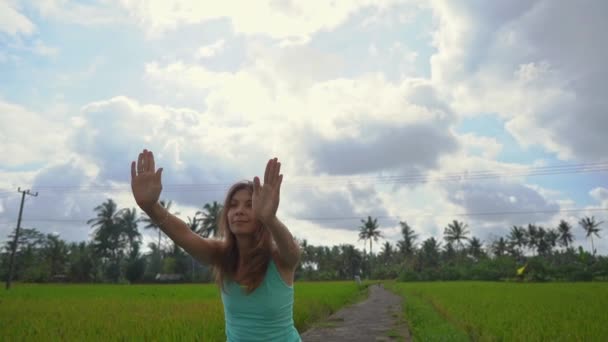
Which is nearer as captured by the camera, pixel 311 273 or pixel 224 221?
pixel 224 221

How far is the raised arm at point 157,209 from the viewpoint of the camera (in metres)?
1.66

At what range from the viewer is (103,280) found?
42.3 meters

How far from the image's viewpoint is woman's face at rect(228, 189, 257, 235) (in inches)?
67.1

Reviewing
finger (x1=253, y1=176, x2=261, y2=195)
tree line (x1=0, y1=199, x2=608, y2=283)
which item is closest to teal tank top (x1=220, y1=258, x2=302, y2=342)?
finger (x1=253, y1=176, x2=261, y2=195)

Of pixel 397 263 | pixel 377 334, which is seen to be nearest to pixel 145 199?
pixel 377 334

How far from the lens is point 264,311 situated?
1569 mm

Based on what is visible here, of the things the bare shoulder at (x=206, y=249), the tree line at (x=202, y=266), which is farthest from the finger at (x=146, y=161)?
the tree line at (x=202, y=266)

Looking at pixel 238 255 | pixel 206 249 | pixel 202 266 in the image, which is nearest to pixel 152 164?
pixel 206 249

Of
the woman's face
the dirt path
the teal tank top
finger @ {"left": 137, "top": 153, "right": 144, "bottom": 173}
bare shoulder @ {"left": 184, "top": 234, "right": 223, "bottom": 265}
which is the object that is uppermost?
finger @ {"left": 137, "top": 153, "right": 144, "bottom": 173}

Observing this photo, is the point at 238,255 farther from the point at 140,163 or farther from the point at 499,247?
the point at 499,247

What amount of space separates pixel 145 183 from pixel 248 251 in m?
0.47

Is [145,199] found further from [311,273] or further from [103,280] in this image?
[311,273]

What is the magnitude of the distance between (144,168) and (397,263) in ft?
211

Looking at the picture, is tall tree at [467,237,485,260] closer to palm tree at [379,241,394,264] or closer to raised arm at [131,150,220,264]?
palm tree at [379,241,394,264]
